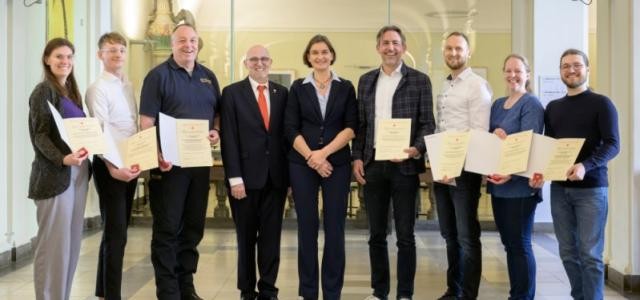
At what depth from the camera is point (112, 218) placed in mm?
3852

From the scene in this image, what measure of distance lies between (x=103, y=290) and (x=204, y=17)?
16.9 ft

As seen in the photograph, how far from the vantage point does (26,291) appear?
4.79 m

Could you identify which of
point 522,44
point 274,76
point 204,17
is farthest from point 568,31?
point 204,17

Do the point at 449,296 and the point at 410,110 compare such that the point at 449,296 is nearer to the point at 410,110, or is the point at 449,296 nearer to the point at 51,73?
the point at 410,110

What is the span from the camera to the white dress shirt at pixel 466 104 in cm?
402

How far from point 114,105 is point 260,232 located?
115 centimetres

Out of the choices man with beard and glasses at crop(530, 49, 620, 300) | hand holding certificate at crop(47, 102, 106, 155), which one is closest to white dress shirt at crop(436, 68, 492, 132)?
man with beard and glasses at crop(530, 49, 620, 300)

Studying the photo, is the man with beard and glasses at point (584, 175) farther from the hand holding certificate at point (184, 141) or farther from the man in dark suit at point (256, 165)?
the hand holding certificate at point (184, 141)

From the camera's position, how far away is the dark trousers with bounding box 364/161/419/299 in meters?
4.09

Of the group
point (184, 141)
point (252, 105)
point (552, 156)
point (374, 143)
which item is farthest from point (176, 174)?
point (552, 156)

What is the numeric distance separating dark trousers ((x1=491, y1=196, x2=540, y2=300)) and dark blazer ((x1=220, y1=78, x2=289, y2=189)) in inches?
52.4

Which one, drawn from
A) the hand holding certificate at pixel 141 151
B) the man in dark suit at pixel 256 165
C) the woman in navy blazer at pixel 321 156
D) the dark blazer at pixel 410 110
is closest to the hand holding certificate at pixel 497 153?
the dark blazer at pixel 410 110

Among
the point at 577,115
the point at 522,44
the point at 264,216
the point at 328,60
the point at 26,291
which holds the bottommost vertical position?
the point at 26,291

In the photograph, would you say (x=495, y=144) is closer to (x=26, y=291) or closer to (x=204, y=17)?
(x=26, y=291)
